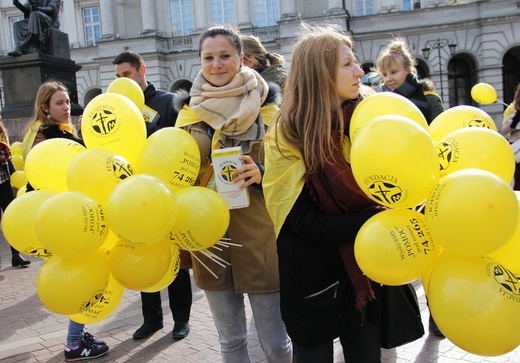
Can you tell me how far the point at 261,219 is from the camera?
290 cm

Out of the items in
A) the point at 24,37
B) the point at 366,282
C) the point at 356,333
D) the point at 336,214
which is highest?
the point at 24,37

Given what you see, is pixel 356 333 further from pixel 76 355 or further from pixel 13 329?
pixel 13 329

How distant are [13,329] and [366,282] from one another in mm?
4271

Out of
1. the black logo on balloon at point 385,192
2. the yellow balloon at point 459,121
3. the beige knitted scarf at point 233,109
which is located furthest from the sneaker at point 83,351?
the yellow balloon at point 459,121

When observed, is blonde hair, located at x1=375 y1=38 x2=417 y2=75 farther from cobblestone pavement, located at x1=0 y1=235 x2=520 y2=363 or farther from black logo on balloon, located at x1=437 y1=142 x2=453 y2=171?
black logo on balloon, located at x1=437 y1=142 x2=453 y2=171

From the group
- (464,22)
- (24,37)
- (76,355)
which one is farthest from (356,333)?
(464,22)

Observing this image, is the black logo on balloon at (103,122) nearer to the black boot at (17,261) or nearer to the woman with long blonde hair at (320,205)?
the woman with long blonde hair at (320,205)

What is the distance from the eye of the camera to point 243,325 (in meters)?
2.98

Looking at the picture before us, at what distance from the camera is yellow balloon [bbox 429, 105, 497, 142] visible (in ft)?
7.63

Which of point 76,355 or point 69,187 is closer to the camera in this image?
point 69,187

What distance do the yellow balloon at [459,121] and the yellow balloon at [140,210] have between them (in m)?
1.35

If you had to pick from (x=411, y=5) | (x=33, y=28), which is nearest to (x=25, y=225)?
(x=33, y=28)

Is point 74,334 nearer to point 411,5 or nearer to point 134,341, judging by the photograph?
point 134,341

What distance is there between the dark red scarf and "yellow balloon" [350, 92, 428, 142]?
0.13 m
